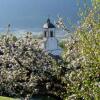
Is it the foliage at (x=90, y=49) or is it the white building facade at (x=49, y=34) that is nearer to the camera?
the foliage at (x=90, y=49)

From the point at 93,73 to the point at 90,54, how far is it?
578mm

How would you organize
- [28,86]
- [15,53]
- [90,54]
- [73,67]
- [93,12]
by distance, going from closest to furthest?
[90,54] < [93,12] < [73,67] < [28,86] < [15,53]

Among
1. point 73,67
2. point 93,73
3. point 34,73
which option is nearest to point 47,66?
point 34,73

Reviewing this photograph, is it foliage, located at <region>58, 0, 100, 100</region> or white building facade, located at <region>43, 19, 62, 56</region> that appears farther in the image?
white building facade, located at <region>43, 19, 62, 56</region>

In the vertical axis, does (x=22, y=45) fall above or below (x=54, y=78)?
above

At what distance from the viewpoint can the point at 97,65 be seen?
26.6 feet

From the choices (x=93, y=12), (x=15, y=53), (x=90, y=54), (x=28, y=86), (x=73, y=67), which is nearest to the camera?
(x=90, y=54)

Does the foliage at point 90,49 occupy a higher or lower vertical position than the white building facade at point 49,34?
lower

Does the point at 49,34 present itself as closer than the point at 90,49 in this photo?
No

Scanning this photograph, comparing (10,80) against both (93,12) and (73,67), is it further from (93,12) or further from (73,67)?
(93,12)

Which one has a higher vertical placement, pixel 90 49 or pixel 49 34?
pixel 49 34

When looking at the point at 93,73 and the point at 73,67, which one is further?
the point at 73,67

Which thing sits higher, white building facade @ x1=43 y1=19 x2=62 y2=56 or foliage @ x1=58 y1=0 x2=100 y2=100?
white building facade @ x1=43 y1=19 x2=62 y2=56

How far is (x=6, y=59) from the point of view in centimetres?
1725
